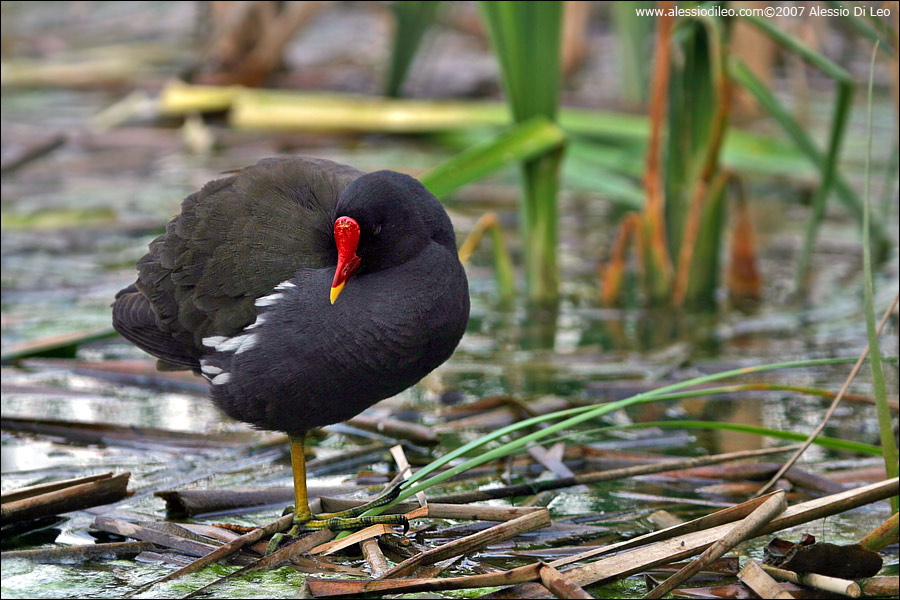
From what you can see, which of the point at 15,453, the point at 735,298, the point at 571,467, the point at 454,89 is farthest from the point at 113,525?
the point at 454,89

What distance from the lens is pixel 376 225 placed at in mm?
2182

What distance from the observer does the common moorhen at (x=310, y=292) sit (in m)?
2.15

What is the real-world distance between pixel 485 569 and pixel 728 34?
238 cm

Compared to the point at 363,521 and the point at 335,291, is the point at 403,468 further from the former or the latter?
the point at 335,291

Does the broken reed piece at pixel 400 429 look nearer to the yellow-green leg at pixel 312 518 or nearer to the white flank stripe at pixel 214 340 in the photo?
the yellow-green leg at pixel 312 518

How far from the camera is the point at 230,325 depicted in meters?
2.36

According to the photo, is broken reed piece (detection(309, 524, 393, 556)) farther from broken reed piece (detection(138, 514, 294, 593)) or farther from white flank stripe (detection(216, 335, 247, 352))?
white flank stripe (detection(216, 335, 247, 352))

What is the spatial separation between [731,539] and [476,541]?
0.48m

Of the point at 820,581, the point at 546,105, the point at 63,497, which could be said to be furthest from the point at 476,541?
the point at 546,105

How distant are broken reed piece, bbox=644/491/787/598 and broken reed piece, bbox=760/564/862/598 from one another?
3.3 inches

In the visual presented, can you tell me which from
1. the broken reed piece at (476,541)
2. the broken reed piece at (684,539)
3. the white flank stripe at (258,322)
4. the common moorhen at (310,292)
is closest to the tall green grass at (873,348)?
the broken reed piece at (684,539)

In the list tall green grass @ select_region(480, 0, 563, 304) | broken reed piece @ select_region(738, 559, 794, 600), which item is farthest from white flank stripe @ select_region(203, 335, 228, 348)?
tall green grass @ select_region(480, 0, 563, 304)

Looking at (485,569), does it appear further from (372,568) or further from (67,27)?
(67,27)

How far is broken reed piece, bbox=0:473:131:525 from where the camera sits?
227 cm
